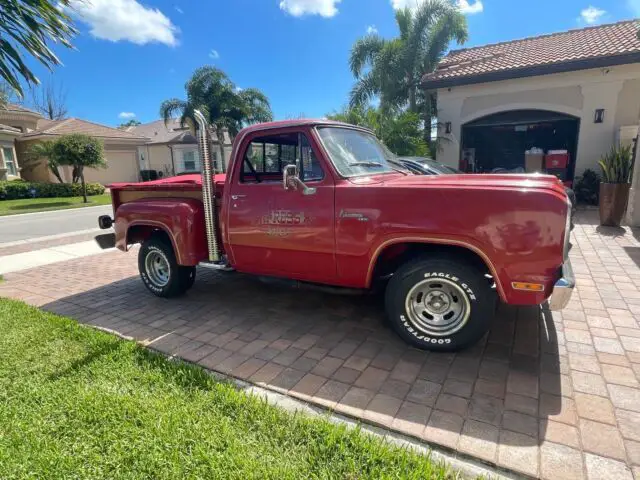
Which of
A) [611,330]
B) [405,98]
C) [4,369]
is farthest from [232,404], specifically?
[405,98]

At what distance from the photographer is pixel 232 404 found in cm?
273

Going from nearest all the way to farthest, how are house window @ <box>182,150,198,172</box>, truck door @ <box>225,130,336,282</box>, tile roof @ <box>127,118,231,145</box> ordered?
1. truck door @ <box>225,130,336,282</box>
2. tile roof @ <box>127,118,231,145</box>
3. house window @ <box>182,150,198,172</box>

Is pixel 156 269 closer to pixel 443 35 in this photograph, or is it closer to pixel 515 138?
pixel 515 138

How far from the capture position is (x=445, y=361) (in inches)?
128

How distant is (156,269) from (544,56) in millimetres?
14193

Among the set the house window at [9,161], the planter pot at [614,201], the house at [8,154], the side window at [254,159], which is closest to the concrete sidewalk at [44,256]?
the side window at [254,159]

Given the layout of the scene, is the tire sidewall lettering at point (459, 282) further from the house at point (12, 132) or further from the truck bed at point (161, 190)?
the house at point (12, 132)

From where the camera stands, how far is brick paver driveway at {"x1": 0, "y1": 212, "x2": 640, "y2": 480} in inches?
93.1

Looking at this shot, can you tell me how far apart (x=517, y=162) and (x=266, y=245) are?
1592 centimetres

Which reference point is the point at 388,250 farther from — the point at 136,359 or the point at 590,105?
the point at 590,105

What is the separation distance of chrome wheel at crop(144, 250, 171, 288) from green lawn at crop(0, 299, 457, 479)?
5.63 ft

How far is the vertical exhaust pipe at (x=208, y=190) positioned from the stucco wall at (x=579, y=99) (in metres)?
12.2

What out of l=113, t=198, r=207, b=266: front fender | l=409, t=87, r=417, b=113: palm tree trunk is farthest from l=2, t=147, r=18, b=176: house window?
l=113, t=198, r=207, b=266: front fender

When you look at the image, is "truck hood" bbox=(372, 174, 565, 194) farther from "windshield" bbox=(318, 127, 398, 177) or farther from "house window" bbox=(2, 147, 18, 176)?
"house window" bbox=(2, 147, 18, 176)
